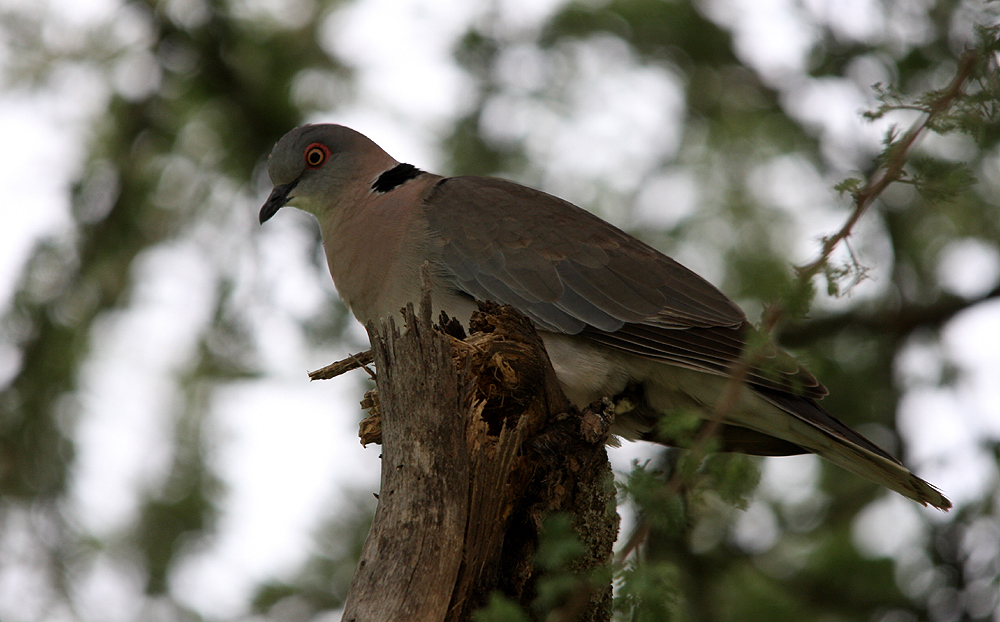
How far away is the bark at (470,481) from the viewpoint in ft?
8.46

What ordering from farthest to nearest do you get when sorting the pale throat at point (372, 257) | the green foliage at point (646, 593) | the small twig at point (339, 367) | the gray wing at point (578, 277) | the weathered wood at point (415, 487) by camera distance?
the pale throat at point (372, 257) < the gray wing at point (578, 277) < the small twig at point (339, 367) < the weathered wood at point (415, 487) < the green foliage at point (646, 593)

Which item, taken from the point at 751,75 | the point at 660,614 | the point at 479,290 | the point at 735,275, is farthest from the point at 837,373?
the point at 660,614

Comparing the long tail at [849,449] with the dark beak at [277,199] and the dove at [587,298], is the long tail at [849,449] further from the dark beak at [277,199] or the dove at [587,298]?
the dark beak at [277,199]

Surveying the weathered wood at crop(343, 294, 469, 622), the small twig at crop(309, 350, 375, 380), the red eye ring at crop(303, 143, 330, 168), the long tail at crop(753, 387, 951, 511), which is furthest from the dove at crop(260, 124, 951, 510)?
the weathered wood at crop(343, 294, 469, 622)

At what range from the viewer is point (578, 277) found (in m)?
4.39

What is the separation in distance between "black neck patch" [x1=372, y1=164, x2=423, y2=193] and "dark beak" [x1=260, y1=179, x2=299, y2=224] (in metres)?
0.50

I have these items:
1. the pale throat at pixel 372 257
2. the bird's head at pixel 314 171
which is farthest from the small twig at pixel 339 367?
the bird's head at pixel 314 171

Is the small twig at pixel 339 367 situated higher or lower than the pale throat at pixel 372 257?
A: lower

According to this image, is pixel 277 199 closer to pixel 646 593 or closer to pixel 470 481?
pixel 470 481

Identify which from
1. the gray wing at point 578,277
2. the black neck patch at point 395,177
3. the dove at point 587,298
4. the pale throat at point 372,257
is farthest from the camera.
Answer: the black neck patch at point 395,177

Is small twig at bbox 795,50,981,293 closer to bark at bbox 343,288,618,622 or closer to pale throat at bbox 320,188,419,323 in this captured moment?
bark at bbox 343,288,618,622

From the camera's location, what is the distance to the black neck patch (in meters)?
4.99

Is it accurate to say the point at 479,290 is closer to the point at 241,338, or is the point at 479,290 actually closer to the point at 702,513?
the point at 702,513

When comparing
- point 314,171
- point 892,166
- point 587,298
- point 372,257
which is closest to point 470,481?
point 892,166
